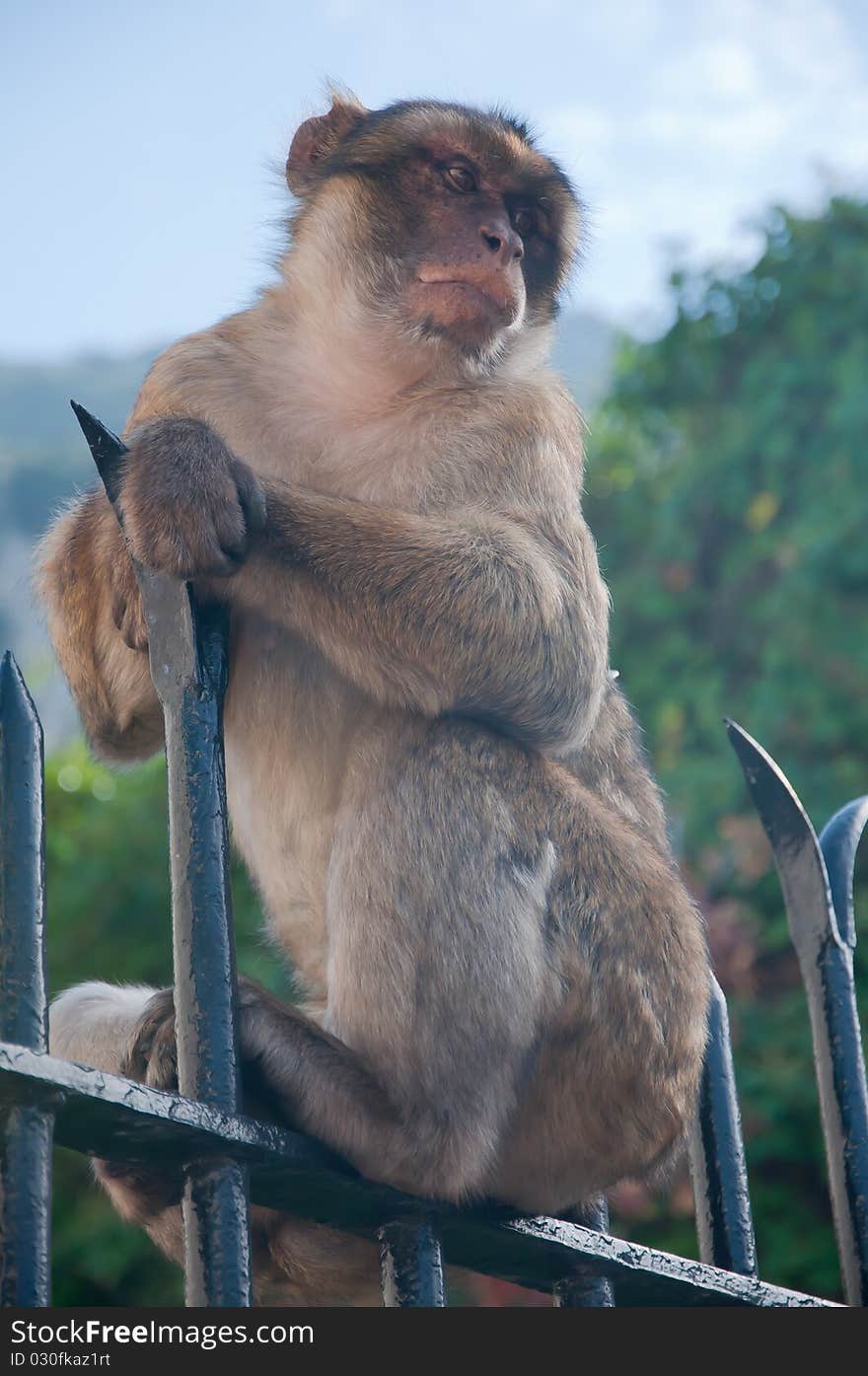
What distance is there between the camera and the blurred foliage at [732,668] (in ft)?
21.5

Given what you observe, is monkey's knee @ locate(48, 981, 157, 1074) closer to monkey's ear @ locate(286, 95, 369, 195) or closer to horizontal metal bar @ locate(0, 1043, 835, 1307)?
horizontal metal bar @ locate(0, 1043, 835, 1307)

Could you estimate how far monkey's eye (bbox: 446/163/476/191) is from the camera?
328 cm

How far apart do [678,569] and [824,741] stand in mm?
1890

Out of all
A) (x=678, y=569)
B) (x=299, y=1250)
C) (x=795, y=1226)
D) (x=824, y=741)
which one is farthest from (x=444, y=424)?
(x=678, y=569)

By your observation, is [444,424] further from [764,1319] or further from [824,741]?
[824,741]

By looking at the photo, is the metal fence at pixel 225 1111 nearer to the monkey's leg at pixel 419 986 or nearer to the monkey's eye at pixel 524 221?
the monkey's leg at pixel 419 986

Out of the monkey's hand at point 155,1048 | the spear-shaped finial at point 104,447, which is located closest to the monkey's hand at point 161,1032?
the monkey's hand at point 155,1048

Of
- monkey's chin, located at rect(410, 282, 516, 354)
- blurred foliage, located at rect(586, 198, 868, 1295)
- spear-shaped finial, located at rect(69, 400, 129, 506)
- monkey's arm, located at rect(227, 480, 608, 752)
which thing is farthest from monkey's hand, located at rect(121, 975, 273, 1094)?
blurred foliage, located at rect(586, 198, 868, 1295)

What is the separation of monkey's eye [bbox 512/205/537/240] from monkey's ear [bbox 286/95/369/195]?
46cm

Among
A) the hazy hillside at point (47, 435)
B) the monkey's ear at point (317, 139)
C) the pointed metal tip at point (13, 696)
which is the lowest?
the pointed metal tip at point (13, 696)

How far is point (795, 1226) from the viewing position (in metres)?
6.46

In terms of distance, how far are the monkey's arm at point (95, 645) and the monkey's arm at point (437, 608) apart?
1.02 feet

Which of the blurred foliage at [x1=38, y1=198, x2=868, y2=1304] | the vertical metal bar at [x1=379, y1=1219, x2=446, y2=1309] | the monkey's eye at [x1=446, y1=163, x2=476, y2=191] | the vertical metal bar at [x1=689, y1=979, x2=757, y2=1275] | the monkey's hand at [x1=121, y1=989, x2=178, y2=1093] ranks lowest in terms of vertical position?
the vertical metal bar at [x1=379, y1=1219, x2=446, y2=1309]

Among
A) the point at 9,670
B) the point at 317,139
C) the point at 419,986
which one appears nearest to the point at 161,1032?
the point at 419,986
